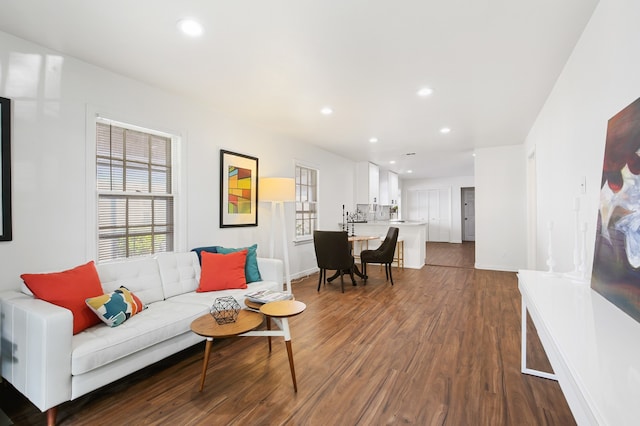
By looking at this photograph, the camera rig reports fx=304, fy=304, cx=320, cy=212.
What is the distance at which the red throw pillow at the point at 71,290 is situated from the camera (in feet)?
6.49

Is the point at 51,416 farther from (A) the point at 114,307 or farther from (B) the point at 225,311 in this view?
(B) the point at 225,311

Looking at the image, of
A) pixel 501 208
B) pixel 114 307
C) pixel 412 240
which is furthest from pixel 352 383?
pixel 501 208

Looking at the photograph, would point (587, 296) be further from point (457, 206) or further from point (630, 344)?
point (457, 206)

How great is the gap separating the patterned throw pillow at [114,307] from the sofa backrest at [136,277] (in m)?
0.22

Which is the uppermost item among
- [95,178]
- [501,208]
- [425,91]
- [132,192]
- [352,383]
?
[425,91]

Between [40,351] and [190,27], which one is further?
[190,27]

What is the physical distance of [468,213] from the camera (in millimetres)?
11305

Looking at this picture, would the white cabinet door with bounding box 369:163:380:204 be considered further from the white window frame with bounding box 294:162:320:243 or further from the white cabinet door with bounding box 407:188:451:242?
the white cabinet door with bounding box 407:188:451:242

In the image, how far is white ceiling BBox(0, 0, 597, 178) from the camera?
1.94 meters

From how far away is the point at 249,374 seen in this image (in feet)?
7.32

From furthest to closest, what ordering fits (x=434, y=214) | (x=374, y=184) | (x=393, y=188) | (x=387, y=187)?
(x=434, y=214) → (x=393, y=188) → (x=387, y=187) → (x=374, y=184)

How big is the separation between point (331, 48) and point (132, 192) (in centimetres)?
232

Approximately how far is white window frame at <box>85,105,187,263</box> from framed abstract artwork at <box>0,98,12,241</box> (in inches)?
19.5

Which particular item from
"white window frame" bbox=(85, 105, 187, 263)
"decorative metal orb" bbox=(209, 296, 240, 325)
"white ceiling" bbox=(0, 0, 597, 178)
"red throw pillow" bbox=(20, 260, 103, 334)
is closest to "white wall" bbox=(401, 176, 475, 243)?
"white ceiling" bbox=(0, 0, 597, 178)
